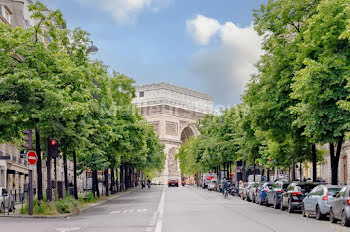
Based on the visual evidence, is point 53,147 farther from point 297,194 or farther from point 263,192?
point 263,192

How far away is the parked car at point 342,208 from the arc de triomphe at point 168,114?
156m

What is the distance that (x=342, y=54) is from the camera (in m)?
28.2

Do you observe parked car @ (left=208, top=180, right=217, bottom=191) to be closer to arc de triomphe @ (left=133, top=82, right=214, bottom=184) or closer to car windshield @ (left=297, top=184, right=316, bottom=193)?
→ car windshield @ (left=297, top=184, right=316, bottom=193)

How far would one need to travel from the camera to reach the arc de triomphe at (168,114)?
18411cm

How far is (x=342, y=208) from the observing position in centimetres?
2278

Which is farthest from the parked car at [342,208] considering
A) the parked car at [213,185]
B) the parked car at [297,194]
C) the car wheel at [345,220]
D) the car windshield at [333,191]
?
the parked car at [213,185]

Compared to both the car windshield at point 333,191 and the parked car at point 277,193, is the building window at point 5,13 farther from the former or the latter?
the car windshield at point 333,191

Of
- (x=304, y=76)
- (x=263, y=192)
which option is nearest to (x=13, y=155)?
(x=263, y=192)

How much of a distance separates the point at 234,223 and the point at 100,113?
1337 centimetres

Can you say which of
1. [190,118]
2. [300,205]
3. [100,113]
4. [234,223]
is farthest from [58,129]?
[190,118]

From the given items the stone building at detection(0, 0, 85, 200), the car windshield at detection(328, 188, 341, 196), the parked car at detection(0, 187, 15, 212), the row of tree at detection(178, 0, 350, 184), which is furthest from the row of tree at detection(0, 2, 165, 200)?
the stone building at detection(0, 0, 85, 200)

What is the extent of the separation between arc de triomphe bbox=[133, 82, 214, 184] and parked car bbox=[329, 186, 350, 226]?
513 feet

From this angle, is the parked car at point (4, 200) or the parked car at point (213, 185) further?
the parked car at point (213, 185)

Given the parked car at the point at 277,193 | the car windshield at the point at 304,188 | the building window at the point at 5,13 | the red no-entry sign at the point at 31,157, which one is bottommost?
the parked car at the point at 277,193
